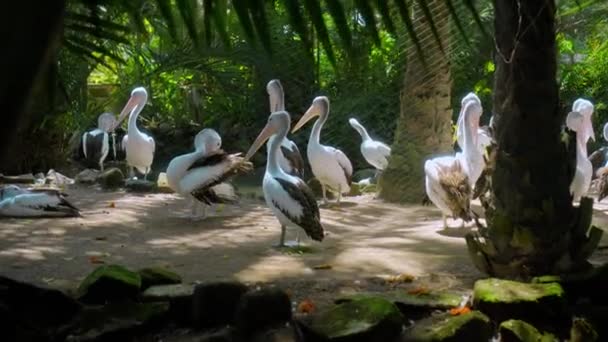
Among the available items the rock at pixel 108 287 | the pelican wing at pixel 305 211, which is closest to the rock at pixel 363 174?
the pelican wing at pixel 305 211

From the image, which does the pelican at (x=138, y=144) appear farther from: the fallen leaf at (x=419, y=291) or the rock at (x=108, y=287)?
the fallen leaf at (x=419, y=291)

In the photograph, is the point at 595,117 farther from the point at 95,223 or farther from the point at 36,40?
the point at 36,40

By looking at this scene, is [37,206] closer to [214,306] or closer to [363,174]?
[214,306]

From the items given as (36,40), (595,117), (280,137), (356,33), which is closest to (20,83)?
(36,40)

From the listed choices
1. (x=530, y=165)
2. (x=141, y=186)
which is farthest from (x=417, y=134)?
(x=530, y=165)

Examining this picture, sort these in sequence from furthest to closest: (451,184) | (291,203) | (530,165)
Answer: (451,184) < (291,203) < (530,165)

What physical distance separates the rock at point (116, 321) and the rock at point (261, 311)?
17.1 inches

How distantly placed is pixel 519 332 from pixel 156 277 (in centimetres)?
200

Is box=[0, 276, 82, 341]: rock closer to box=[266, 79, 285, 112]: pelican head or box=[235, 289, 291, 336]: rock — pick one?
box=[235, 289, 291, 336]: rock

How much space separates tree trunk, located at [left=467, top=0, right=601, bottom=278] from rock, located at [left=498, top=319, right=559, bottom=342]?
2.05ft

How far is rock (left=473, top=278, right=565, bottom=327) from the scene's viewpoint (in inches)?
173

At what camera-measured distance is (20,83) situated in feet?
1.54

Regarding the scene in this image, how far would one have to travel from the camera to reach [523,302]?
14.4 ft

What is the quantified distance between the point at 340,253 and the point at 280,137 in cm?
202
